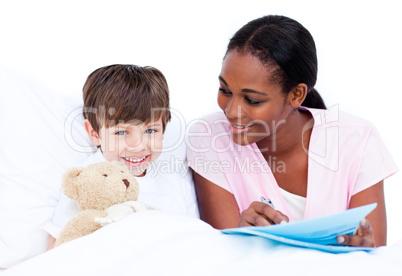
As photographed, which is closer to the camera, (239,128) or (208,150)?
(239,128)

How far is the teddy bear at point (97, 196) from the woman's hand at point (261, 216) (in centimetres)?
28

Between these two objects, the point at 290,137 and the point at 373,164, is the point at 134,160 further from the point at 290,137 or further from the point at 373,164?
the point at 373,164

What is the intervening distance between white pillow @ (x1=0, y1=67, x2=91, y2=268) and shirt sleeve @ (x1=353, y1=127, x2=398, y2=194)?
0.93 meters

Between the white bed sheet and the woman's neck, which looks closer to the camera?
the white bed sheet

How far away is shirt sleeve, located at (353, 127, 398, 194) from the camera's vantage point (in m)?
1.74

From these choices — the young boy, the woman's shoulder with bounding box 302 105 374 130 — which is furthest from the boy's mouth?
the woman's shoulder with bounding box 302 105 374 130

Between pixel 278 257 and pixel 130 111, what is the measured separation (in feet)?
2.40

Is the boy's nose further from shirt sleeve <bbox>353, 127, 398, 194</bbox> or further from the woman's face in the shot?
shirt sleeve <bbox>353, 127, 398, 194</bbox>

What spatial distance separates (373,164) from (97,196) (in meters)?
0.91

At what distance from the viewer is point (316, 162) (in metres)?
1.81

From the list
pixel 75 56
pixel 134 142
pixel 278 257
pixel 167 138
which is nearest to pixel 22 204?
pixel 134 142

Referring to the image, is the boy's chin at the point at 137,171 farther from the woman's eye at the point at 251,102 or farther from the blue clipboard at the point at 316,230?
the blue clipboard at the point at 316,230

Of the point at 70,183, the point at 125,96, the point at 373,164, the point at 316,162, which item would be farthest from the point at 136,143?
the point at 373,164

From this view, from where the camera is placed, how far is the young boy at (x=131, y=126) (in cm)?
164
